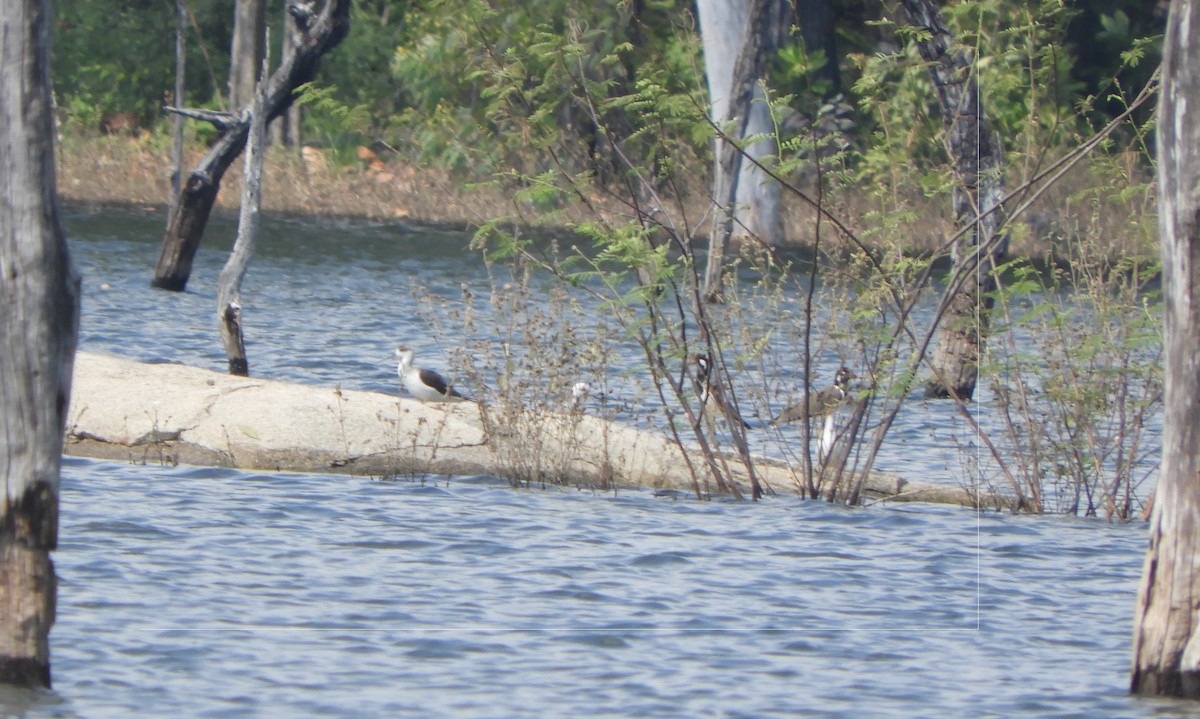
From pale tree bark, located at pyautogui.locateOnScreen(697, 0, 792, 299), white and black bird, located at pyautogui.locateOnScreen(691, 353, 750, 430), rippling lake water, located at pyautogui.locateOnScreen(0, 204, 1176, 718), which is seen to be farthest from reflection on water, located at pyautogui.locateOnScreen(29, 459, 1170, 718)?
pale tree bark, located at pyautogui.locateOnScreen(697, 0, 792, 299)

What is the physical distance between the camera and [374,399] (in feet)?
37.2

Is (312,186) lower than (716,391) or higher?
higher

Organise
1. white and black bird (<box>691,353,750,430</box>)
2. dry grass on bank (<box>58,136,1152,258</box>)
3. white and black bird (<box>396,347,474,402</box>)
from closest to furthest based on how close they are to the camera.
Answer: white and black bird (<box>691,353,750,430</box>) → white and black bird (<box>396,347,474,402</box>) → dry grass on bank (<box>58,136,1152,258</box>)

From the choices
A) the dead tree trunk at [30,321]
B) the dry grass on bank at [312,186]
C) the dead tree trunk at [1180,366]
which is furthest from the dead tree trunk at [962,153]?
the dry grass on bank at [312,186]

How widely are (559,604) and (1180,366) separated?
3012 millimetres

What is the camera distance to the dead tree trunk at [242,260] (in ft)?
44.1

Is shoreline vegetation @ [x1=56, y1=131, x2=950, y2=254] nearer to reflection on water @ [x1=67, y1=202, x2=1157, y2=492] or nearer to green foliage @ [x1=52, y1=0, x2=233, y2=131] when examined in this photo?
reflection on water @ [x1=67, y1=202, x2=1157, y2=492]

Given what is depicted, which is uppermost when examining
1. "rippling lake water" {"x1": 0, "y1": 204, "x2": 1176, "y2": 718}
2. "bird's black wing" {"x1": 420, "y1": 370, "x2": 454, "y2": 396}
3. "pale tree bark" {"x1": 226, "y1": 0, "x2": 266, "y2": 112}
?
"pale tree bark" {"x1": 226, "y1": 0, "x2": 266, "y2": 112}

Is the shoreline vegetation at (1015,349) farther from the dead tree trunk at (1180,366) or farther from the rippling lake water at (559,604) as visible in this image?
the dead tree trunk at (1180,366)

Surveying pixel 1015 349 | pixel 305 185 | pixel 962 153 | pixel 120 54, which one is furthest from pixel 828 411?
pixel 120 54

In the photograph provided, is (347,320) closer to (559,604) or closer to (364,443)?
(364,443)

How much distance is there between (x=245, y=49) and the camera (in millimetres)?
31000

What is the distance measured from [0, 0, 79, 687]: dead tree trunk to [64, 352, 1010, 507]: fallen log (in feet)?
16.1

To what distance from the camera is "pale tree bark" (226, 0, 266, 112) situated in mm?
30688
